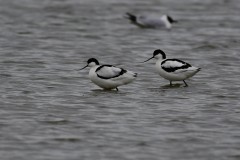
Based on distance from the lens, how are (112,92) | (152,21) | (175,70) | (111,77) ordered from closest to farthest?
(111,77), (112,92), (175,70), (152,21)

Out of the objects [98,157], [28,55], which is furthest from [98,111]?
[28,55]

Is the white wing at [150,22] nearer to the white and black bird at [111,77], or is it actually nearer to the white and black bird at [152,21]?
the white and black bird at [152,21]

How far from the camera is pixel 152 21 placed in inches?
1098

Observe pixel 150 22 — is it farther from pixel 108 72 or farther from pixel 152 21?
pixel 108 72

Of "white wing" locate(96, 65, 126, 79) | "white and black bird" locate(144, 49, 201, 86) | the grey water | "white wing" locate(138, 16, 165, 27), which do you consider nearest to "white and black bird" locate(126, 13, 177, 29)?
"white wing" locate(138, 16, 165, 27)

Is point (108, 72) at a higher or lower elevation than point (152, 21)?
lower

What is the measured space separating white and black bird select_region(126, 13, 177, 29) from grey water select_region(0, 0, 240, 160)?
249 mm

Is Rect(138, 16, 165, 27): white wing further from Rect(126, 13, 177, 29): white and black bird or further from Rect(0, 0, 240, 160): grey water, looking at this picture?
Rect(0, 0, 240, 160): grey water

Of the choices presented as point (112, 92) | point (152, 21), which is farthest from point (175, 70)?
point (152, 21)

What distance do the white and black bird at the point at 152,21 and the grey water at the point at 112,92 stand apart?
9.8 inches

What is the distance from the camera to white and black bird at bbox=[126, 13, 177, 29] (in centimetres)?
2748

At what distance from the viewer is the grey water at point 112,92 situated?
1142 centimetres

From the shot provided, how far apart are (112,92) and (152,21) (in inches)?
469

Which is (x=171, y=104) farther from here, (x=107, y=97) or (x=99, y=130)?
(x=99, y=130)
